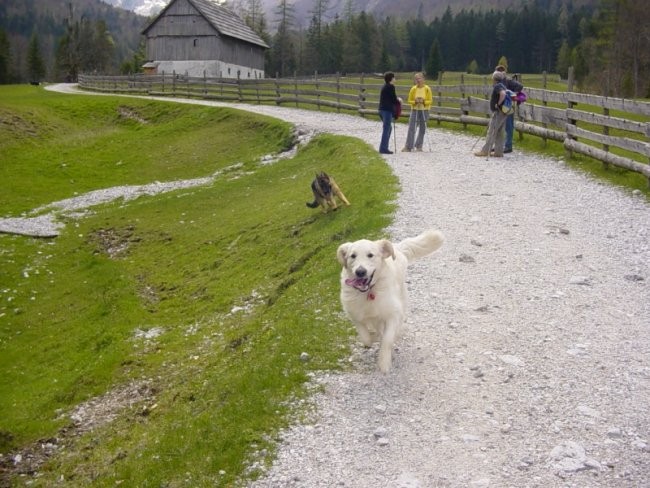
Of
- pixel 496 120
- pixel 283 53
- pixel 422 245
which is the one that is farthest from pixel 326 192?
pixel 283 53

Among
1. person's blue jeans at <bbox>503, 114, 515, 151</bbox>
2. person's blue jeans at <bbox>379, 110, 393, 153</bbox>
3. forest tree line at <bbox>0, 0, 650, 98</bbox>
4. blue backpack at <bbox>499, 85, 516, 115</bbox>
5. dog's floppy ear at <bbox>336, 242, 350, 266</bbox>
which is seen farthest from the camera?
forest tree line at <bbox>0, 0, 650, 98</bbox>

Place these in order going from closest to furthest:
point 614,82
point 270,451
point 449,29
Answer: point 270,451, point 614,82, point 449,29

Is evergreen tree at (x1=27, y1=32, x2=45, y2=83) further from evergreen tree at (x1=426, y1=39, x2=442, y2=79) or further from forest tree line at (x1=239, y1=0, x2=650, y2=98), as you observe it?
evergreen tree at (x1=426, y1=39, x2=442, y2=79)

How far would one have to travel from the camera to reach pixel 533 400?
5863 mm

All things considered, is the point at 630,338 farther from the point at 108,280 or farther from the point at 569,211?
the point at 108,280

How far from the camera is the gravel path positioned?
5.01 meters

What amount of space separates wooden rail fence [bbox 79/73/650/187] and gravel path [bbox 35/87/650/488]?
4770 millimetres

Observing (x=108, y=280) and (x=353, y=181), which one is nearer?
(x=108, y=280)

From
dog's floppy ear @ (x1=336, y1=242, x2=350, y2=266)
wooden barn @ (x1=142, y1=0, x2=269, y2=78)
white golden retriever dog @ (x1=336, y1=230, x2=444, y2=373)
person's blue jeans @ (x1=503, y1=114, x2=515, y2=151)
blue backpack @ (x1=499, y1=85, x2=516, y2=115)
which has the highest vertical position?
wooden barn @ (x1=142, y1=0, x2=269, y2=78)

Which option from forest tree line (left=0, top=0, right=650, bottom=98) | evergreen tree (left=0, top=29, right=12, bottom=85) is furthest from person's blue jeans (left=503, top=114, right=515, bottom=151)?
evergreen tree (left=0, top=29, right=12, bottom=85)

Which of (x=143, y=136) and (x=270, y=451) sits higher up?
(x=143, y=136)

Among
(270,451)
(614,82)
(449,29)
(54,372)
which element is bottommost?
(54,372)

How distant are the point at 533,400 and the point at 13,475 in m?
6.09

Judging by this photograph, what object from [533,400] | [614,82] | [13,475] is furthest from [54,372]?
[614,82]
